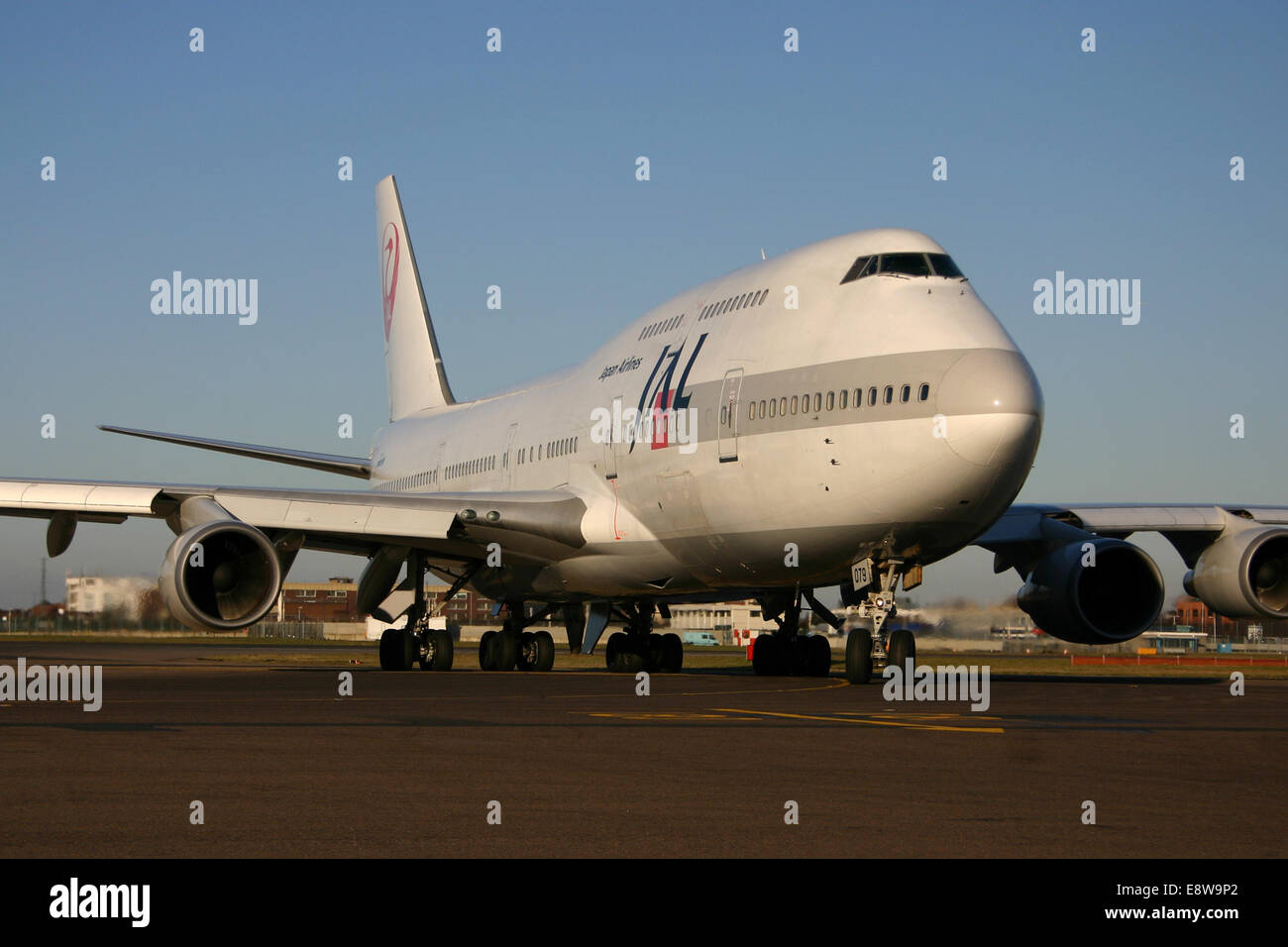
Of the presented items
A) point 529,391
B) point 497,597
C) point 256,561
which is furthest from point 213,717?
point 529,391

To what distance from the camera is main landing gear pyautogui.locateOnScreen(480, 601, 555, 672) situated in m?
27.4

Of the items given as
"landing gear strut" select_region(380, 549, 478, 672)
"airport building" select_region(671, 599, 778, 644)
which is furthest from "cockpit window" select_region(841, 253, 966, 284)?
"airport building" select_region(671, 599, 778, 644)

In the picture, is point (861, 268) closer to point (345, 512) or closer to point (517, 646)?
point (345, 512)

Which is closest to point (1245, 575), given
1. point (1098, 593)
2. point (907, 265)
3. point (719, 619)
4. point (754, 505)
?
point (1098, 593)

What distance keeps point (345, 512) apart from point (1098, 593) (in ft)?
39.1

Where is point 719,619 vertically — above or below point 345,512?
below

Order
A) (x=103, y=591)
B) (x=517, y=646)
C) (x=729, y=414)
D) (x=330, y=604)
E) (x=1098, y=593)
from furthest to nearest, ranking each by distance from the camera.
Result: (x=330, y=604)
(x=103, y=591)
(x=517, y=646)
(x=1098, y=593)
(x=729, y=414)

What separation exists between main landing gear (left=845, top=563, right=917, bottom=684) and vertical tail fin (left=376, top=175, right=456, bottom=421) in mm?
19533

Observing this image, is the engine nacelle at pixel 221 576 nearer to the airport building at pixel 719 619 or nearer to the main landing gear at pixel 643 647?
the main landing gear at pixel 643 647

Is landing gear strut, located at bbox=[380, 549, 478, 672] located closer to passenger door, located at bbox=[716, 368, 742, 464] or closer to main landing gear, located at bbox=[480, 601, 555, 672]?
main landing gear, located at bbox=[480, 601, 555, 672]

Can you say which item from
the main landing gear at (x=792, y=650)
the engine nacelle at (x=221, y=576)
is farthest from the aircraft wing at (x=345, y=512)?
the main landing gear at (x=792, y=650)

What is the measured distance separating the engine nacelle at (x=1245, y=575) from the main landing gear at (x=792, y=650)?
594cm

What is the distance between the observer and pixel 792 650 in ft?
79.3
